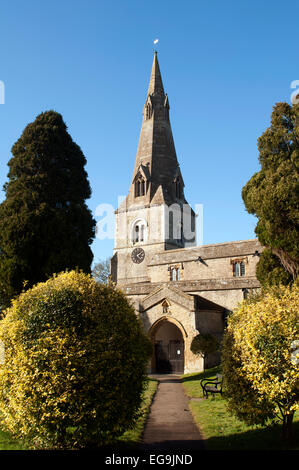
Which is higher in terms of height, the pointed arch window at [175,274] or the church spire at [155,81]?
the church spire at [155,81]

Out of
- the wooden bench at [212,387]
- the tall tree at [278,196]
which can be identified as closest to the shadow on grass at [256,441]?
the wooden bench at [212,387]

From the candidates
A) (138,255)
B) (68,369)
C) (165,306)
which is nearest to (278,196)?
(165,306)

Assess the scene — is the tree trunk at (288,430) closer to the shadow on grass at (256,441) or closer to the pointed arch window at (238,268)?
the shadow on grass at (256,441)

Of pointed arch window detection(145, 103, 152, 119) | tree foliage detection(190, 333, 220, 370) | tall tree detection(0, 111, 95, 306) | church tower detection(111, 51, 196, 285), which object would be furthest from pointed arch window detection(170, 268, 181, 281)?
pointed arch window detection(145, 103, 152, 119)

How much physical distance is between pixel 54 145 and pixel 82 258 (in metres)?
6.29

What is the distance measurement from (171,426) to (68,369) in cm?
568

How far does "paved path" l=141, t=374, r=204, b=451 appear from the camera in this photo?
33.5ft

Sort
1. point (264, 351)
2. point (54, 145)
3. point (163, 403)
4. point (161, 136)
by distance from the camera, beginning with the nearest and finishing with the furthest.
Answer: point (264, 351)
point (163, 403)
point (54, 145)
point (161, 136)

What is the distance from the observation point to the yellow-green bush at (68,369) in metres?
8.43

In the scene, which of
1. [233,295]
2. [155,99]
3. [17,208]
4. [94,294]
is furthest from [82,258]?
[155,99]

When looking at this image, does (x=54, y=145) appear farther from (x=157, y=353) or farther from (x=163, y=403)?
(x=157, y=353)

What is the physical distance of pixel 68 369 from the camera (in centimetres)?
845

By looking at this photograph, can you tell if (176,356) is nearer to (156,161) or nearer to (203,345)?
(203,345)
